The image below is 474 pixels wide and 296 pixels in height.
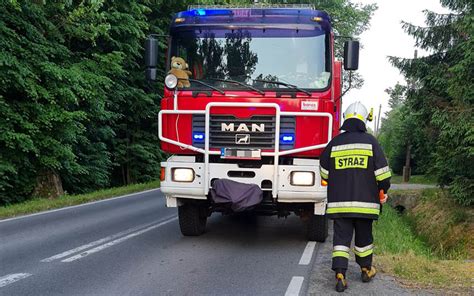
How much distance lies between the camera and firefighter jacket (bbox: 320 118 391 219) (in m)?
5.19

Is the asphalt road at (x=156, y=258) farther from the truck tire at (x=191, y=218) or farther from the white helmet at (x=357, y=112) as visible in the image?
the white helmet at (x=357, y=112)

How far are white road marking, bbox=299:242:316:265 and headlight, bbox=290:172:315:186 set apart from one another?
3.09ft

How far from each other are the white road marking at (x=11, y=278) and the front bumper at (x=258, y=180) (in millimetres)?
2106

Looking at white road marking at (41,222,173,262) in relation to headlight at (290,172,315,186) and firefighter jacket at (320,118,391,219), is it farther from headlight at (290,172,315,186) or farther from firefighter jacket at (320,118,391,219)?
firefighter jacket at (320,118,391,219)

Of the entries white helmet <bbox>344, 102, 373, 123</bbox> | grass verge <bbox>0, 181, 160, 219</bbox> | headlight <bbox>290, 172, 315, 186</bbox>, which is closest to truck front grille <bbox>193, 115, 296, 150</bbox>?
headlight <bbox>290, 172, 315, 186</bbox>

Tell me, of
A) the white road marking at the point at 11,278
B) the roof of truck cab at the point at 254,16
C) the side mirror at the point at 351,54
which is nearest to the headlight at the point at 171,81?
the roof of truck cab at the point at 254,16

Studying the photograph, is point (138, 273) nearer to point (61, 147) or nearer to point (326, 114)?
point (326, 114)

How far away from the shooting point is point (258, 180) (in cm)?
671

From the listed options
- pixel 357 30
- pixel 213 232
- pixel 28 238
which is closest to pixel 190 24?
pixel 213 232

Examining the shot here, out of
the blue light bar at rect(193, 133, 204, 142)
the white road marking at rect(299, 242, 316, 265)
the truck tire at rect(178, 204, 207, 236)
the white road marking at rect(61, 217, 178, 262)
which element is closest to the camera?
the white road marking at rect(299, 242, 316, 265)

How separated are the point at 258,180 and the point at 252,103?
1036 mm

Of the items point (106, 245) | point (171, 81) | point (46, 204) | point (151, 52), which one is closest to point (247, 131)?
point (171, 81)

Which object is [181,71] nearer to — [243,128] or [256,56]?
[256,56]

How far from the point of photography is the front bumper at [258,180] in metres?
6.60
